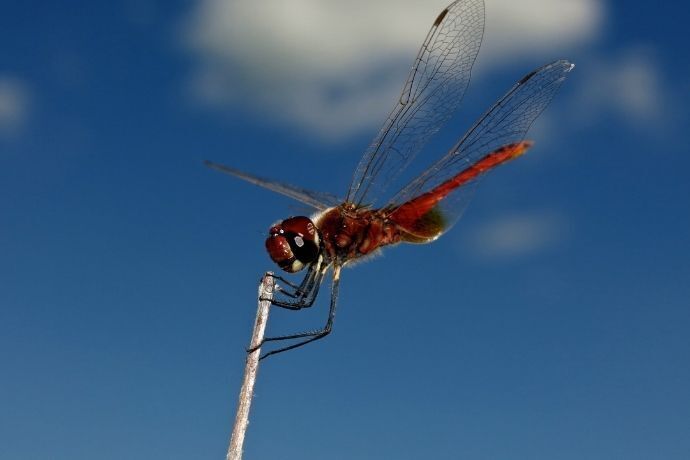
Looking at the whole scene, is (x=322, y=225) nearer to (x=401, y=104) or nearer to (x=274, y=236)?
(x=274, y=236)

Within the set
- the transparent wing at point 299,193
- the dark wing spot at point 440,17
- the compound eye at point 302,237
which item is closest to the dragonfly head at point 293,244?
the compound eye at point 302,237

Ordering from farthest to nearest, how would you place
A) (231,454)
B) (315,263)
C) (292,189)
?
(292,189)
(315,263)
(231,454)

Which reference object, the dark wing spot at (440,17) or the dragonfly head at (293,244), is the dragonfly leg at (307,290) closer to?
the dragonfly head at (293,244)

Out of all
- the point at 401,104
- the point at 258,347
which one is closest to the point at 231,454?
the point at 258,347

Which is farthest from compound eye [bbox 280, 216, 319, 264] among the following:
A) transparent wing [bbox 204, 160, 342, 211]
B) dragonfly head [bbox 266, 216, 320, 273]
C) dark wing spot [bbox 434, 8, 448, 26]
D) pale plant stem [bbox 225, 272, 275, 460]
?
dark wing spot [bbox 434, 8, 448, 26]

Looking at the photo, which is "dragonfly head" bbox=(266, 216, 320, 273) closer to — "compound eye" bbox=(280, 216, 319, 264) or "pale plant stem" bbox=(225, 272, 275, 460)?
"compound eye" bbox=(280, 216, 319, 264)

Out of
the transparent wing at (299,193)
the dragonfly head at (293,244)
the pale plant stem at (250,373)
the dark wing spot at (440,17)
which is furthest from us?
the dark wing spot at (440,17)

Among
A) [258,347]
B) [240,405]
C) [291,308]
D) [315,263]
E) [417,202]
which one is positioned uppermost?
[417,202]

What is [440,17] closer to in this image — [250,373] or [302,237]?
[302,237]
